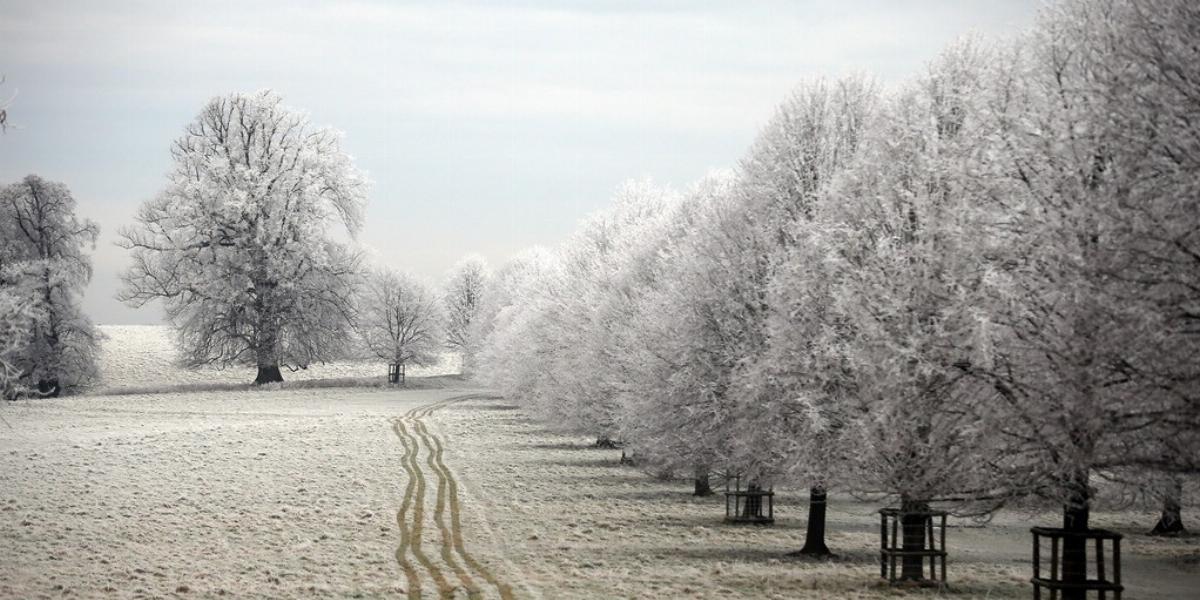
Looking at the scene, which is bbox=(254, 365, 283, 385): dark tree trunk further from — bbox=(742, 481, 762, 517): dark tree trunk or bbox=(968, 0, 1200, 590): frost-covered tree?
bbox=(968, 0, 1200, 590): frost-covered tree

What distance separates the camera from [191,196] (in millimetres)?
73500

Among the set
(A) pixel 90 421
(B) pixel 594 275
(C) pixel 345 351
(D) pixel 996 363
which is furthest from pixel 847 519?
(C) pixel 345 351

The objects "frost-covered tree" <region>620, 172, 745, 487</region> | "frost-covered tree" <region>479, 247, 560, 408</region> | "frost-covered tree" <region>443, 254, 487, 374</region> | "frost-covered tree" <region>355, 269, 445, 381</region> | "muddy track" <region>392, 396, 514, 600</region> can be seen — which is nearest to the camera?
"muddy track" <region>392, 396, 514, 600</region>

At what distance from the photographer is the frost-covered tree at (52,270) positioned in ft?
222

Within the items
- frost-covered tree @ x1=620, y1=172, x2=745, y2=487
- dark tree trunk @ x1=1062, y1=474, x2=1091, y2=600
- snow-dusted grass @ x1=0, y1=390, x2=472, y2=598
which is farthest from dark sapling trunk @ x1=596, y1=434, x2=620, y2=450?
dark tree trunk @ x1=1062, y1=474, x2=1091, y2=600

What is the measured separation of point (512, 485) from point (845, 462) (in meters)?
17.4

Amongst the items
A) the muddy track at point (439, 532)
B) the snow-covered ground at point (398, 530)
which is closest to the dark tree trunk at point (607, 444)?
the snow-covered ground at point (398, 530)

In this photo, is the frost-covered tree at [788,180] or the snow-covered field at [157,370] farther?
the snow-covered field at [157,370]

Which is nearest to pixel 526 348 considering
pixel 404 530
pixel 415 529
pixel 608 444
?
pixel 608 444

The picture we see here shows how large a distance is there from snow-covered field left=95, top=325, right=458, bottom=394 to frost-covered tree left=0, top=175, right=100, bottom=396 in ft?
15.8

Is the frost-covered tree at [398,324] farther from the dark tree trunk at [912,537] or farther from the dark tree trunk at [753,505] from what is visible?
the dark tree trunk at [912,537]

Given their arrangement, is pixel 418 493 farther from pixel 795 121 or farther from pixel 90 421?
pixel 90 421

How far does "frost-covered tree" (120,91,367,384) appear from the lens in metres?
74.4

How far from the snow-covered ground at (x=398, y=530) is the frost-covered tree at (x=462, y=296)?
298 feet
